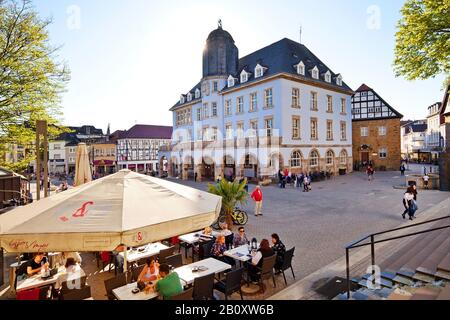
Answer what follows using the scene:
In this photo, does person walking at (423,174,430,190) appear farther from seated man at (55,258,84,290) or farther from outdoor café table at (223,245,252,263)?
seated man at (55,258,84,290)

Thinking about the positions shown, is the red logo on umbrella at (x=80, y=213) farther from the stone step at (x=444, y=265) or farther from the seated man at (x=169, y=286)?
the stone step at (x=444, y=265)

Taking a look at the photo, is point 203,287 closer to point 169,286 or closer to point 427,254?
point 169,286

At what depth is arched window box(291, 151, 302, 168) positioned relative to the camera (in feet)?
98.9

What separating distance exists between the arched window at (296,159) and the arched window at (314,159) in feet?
6.94

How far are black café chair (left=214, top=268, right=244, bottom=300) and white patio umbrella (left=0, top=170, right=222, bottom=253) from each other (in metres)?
1.42

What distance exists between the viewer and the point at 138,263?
7.31m

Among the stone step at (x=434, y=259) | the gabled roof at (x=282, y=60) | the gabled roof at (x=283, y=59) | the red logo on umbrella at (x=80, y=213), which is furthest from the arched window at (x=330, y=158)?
the red logo on umbrella at (x=80, y=213)

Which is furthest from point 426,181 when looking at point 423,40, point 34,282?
point 34,282

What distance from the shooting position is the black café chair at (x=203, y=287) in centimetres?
536

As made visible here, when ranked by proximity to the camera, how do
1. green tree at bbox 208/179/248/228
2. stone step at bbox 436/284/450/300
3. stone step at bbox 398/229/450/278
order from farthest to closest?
green tree at bbox 208/179/248/228 → stone step at bbox 398/229/450/278 → stone step at bbox 436/284/450/300

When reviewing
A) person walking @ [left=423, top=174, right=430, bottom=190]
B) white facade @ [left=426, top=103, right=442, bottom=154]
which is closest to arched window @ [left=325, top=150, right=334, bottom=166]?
person walking @ [left=423, top=174, right=430, bottom=190]
